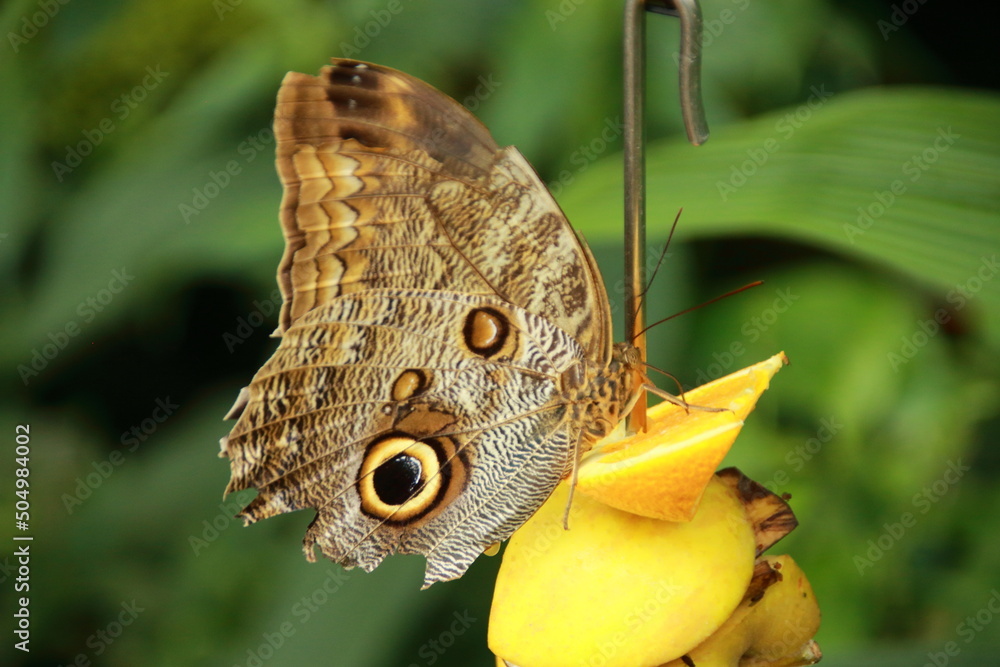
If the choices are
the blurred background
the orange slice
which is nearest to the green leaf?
the blurred background

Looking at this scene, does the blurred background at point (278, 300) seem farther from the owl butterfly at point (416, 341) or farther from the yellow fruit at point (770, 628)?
the yellow fruit at point (770, 628)

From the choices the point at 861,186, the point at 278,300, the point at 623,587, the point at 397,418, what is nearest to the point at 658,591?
the point at 623,587

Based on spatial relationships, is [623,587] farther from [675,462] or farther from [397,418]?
[397,418]

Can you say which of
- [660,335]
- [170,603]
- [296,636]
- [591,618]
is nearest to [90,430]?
[170,603]

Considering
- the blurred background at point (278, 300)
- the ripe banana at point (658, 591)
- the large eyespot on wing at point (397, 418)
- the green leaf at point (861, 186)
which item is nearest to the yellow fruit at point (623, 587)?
the ripe banana at point (658, 591)

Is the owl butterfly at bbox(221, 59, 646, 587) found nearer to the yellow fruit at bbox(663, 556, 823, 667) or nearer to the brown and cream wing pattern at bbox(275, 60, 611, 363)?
the brown and cream wing pattern at bbox(275, 60, 611, 363)

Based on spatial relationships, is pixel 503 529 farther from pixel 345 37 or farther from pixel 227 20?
pixel 227 20
